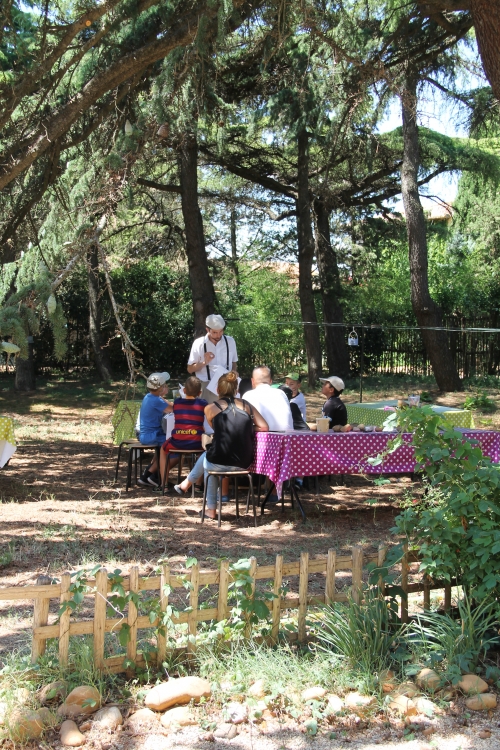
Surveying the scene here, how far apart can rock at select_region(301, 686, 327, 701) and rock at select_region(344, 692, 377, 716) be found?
0.35 feet

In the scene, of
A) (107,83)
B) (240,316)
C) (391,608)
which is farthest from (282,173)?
(391,608)

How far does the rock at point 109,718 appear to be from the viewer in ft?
9.84

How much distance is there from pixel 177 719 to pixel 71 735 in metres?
0.42

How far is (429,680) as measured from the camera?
329 centimetres

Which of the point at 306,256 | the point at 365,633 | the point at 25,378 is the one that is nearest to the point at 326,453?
the point at 365,633

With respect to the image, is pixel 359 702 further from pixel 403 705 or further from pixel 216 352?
pixel 216 352

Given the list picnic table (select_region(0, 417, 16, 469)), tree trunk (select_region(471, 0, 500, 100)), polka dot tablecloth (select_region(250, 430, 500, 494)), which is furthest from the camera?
picnic table (select_region(0, 417, 16, 469))

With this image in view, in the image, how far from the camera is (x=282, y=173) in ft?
61.6

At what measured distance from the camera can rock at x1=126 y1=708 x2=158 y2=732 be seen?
10.0 ft

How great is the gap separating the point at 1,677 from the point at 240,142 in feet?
50.8

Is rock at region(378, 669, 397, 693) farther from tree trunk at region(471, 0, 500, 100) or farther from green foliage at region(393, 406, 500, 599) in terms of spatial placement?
tree trunk at region(471, 0, 500, 100)

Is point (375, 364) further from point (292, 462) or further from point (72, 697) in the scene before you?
point (72, 697)

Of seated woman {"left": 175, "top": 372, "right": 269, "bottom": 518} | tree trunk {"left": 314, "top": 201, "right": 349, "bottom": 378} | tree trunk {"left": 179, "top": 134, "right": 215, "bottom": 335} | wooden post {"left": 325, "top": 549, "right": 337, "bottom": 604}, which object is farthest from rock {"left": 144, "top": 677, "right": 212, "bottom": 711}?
tree trunk {"left": 314, "top": 201, "right": 349, "bottom": 378}

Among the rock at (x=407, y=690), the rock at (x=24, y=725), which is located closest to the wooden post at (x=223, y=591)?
the rock at (x=407, y=690)
